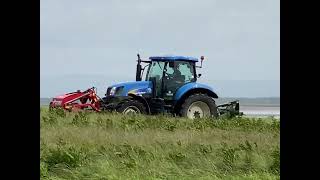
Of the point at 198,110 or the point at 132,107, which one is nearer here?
the point at 132,107

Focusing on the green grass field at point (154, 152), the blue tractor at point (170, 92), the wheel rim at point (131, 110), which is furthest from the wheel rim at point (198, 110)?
the green grass field at point (154, 152)

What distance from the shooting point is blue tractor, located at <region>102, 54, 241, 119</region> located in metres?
11.1

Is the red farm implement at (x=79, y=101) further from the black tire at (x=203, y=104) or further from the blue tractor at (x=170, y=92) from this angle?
the black tire at (x=203, y=104)

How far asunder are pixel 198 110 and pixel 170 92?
791mm

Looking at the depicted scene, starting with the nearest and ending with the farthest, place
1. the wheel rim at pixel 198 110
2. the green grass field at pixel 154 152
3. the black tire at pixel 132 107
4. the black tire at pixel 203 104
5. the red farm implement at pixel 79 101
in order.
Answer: the green grass field at pixel 154 152 → the black tire at pixel 132 107 → the black tire at pixel 203 104 → the wheel rim at pixel 198 110 → the red farm implement at pixel 79 101

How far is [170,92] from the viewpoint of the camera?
36.9 feet

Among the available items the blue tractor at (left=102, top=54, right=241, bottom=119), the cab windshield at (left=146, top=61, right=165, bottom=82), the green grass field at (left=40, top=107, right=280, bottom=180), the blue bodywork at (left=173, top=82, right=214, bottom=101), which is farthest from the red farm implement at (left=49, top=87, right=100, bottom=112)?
the green grass field at (left=40, top=107, right=280, bottom=180)

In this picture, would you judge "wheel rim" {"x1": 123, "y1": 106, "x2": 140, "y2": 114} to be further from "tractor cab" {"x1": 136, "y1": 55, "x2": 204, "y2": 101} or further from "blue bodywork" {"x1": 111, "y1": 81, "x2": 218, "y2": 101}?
"tractor cab" {"x1": 136, "y1": 55, "x2": 204, "y2": 101}

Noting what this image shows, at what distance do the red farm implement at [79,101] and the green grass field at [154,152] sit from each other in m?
3.76

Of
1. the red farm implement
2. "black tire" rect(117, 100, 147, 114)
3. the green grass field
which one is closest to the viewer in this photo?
the green grass field

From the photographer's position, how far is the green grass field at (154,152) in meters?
4.65

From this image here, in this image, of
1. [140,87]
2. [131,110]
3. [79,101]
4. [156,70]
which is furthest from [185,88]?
[79,101]

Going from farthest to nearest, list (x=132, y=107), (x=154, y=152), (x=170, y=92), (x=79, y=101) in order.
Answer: (x=79, y=101) < (x=170, y=92) < (x=132, y=107) < (x=154, y=152)

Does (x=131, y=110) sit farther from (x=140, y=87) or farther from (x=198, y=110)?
(x=198, y=110)
